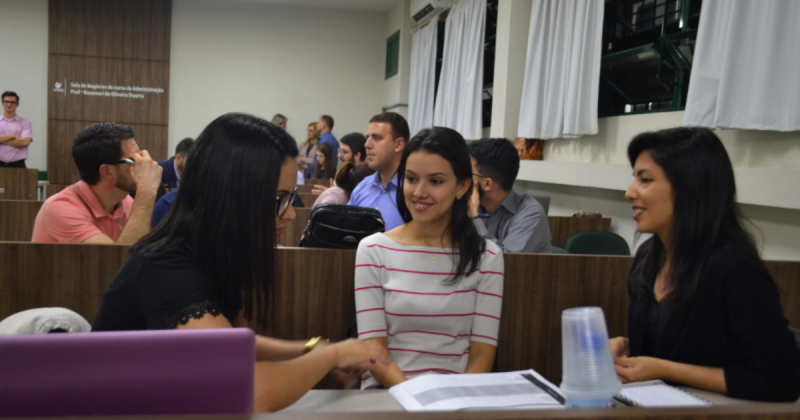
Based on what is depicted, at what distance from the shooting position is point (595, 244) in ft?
13.0

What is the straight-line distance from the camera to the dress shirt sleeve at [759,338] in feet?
4.84

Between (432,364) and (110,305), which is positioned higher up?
(110,305)

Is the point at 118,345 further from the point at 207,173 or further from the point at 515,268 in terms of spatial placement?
the point at 515,268

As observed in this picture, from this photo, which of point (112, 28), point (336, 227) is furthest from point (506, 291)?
point (112, 28)

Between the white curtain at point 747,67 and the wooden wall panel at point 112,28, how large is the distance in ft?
30.5

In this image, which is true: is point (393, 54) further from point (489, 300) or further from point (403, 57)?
point (489, 300)

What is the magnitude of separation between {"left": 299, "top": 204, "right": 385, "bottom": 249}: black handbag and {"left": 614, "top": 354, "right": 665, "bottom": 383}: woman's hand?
118 centimetres

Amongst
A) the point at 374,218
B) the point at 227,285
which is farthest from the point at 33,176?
the point at 227,285

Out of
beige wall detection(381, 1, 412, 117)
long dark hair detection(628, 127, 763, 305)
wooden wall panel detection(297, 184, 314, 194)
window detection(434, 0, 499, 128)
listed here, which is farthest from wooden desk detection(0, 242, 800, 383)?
beige wall detection(381, 1, 412, 117)

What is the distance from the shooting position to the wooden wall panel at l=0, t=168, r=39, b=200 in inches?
224

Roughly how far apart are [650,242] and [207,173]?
127 centimetres

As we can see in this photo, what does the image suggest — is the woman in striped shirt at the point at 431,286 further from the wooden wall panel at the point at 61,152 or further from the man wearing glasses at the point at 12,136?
the wooden wall panel at the point at 61,152

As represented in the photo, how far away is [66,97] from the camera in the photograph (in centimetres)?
1046

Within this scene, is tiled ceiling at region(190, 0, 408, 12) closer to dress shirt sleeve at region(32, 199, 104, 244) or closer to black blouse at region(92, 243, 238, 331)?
dress shirt sleeve at region(32, 199, 104, 244)
